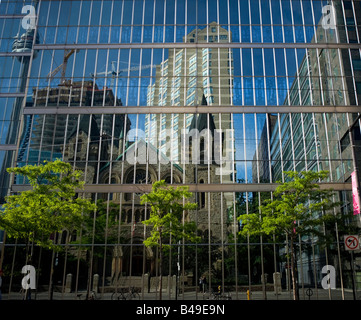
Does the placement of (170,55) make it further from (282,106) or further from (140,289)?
(140,289)

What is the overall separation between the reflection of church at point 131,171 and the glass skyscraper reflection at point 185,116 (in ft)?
0.31

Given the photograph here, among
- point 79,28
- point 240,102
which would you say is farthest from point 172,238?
point 79,28

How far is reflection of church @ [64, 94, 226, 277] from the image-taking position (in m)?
26.6

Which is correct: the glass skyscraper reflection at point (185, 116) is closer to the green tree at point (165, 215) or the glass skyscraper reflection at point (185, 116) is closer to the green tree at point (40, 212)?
the green tree at point (165, 215)

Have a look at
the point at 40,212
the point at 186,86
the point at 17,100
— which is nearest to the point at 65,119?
the point at 17,100

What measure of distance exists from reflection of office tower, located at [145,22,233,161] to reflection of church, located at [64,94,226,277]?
1235 millimetres

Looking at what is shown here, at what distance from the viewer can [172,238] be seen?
87.1 ft

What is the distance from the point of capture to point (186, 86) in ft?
101

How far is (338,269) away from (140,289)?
14.1 meters

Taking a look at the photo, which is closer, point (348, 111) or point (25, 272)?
point (25, 272)
